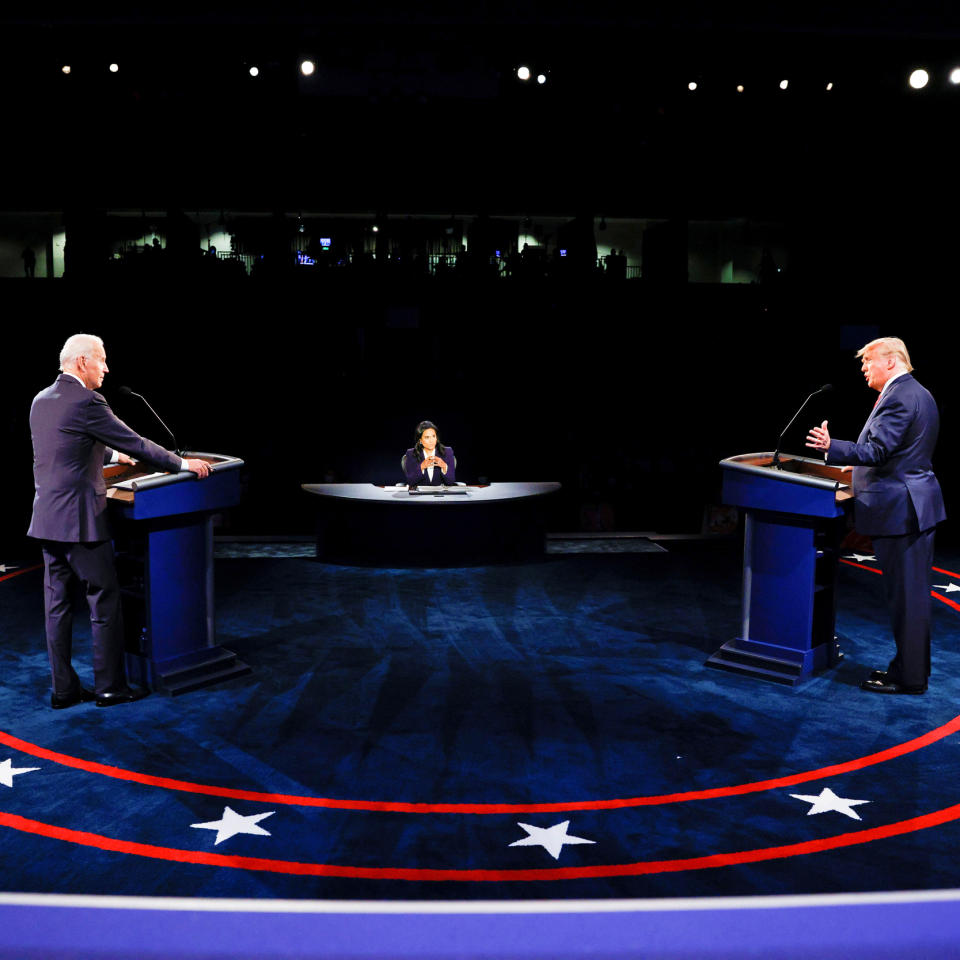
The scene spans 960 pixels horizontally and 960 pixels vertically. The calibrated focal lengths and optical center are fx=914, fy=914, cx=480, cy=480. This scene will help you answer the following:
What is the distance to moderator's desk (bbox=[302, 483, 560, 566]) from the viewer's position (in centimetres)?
720

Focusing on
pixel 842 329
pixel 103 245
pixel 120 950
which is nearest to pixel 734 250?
pixel 842 329

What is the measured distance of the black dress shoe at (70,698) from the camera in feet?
13.4

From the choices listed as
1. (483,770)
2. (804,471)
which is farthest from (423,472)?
(483,770)

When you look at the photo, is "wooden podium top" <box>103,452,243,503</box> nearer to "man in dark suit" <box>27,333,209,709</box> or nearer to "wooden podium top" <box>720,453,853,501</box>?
"man in dark suit" <box>27,333,209,709</box>

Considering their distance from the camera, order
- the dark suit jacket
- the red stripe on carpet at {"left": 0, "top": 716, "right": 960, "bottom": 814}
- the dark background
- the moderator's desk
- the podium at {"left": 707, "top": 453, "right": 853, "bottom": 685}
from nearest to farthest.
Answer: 1. the red stripe on carpet at {"left": 0, "top": 716, "right": 960, "bottom": 814}
2. the dark suit jacket
3. the podium at {"left": 707, "top": 453, "right": 853, "bottom": 685}
4. the moderator's desk
5. the dark background

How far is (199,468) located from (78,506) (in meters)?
0.56

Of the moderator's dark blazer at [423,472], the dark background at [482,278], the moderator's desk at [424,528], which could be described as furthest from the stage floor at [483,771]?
the dark background at [482,278]

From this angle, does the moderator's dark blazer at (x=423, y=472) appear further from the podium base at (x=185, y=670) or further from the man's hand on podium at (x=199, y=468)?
the man's hand on podium at (x=199, y=468)

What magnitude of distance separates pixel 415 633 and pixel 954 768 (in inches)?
115

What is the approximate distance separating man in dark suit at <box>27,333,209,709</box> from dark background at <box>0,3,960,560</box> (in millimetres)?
4946

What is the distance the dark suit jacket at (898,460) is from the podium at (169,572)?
2.94 meters

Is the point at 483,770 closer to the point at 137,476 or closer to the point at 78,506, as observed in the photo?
the point at 78,506

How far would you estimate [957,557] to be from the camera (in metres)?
7.74

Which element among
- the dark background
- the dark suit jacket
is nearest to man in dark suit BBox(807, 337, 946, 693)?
the dark suit jacket
